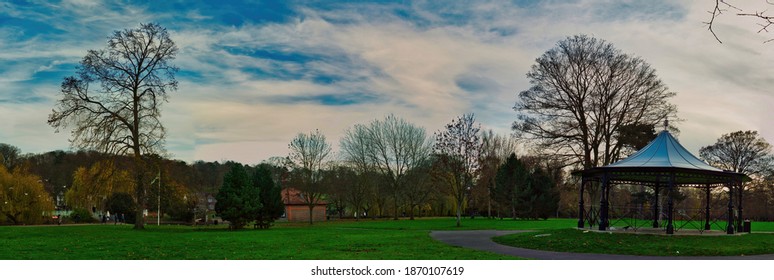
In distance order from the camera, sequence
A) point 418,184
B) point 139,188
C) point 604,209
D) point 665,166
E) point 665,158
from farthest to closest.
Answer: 1. point 418,184
2. point 139,188
3. point 665,158
4. point 604,209
5. point 665,166

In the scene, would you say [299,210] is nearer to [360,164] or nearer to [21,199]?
[360,164]

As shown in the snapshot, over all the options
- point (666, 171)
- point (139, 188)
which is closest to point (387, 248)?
point (666, 171)

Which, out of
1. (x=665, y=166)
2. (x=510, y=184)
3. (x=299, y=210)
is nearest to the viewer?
(x=665, y=166)

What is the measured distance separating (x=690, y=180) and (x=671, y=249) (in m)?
9.99

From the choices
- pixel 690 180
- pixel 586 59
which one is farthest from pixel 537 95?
pixel 690 180

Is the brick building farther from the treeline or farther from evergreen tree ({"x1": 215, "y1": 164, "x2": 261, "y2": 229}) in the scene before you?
evergreen tree ({"x1": 215, "y1": 164, "x2": 261, "y2": 229})

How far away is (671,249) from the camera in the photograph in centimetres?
1953

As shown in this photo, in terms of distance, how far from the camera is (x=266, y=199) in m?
40.3

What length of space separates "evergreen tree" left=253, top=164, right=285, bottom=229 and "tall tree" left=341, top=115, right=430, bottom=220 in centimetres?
1591

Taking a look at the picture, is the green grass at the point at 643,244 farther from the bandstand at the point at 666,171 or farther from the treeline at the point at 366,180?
the treeline at the point at 366,180

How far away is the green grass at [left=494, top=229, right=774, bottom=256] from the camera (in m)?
19.5

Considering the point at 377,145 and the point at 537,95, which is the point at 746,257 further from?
the point at 377,145

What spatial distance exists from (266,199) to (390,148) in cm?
1958

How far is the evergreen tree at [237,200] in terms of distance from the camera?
121 ft
